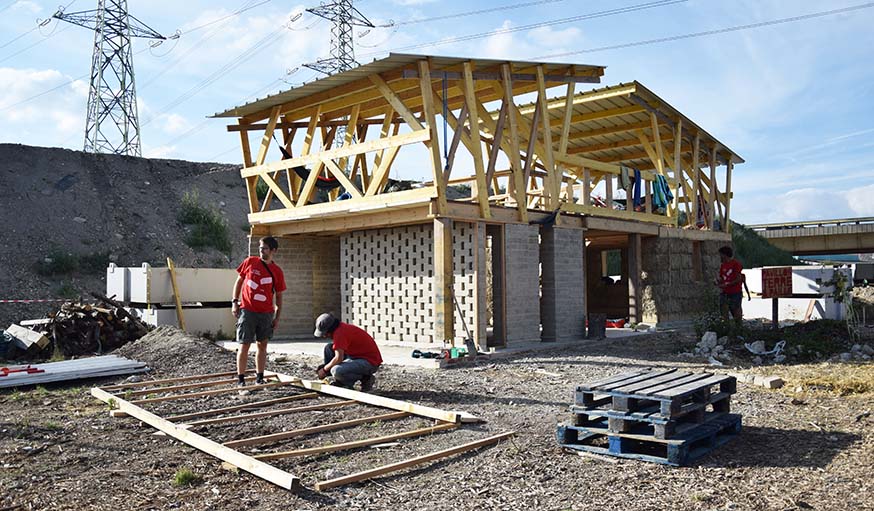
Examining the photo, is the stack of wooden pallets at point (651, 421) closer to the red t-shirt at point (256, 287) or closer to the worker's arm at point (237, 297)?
the red t-shirt at point (256, 287)

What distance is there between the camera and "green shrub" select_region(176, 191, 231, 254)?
30109 mm

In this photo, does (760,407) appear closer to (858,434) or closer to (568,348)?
(858,434)

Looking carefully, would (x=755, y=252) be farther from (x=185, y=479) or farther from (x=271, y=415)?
(x=185, y=479)

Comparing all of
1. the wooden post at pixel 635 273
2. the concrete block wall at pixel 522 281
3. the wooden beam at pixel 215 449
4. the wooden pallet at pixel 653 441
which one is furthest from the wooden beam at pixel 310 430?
the wooden post at pixel 635 273

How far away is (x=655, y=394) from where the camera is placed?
18.9 ft

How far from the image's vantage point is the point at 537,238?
13.9 m

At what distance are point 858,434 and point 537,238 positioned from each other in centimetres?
794

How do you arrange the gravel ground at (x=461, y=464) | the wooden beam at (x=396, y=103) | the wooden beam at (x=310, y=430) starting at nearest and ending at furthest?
the gravel ground at (x=461, y=464)
the wooden beam at (x=310, y=430)
the wooden beam at (x=396, y=103)

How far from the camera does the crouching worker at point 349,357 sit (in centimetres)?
850

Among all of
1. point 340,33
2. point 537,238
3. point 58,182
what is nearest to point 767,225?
point 340,33

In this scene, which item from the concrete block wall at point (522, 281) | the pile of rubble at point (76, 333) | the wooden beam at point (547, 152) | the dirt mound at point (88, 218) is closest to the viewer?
the concrete block wall at point (522, 281)

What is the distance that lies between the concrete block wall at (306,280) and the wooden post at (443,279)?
5.80 metres

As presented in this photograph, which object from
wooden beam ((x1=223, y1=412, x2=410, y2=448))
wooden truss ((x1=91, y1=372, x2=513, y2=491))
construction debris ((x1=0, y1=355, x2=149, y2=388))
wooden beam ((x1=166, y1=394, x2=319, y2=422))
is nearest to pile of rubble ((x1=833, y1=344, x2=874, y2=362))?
wooden truss ((x1=91, y1=372, x2=513, y2=491))

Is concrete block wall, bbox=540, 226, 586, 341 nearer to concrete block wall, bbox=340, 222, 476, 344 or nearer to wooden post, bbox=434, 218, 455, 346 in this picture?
concrete block wall, bbox=340, 222, 476, 344
